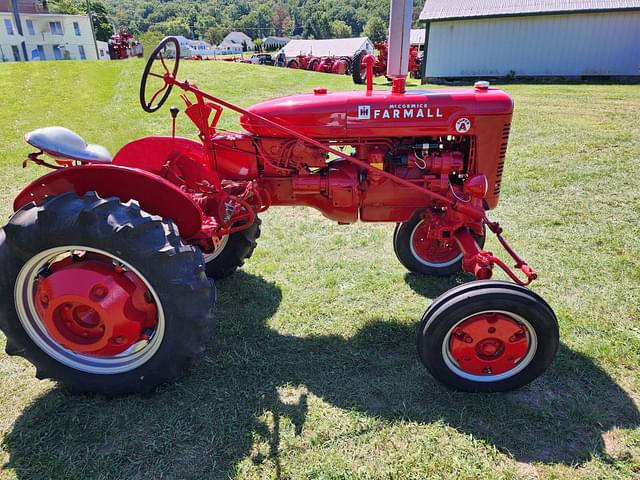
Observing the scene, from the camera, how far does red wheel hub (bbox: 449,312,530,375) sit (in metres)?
2.53

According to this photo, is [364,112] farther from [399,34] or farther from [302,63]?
[302,63]

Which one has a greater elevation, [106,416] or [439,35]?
[439,35]

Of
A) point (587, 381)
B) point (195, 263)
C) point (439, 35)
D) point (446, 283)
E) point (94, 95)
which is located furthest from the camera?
point (439, 35)

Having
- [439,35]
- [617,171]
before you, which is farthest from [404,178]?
[439,35]

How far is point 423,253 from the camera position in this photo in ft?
12.9

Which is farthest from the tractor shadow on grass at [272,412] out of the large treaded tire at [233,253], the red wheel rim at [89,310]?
the large treaded tire at [233,253]

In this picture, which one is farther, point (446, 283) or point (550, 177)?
point (550, 177)

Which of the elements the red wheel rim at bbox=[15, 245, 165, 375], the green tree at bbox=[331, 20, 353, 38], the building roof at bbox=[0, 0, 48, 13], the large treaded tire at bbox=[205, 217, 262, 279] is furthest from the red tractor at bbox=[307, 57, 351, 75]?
the green tree at bbox=[331, 20, 353, 38]

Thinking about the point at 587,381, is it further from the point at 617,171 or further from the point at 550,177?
the point at 617,171

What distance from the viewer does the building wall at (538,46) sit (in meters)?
19.2

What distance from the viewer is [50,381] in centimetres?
283

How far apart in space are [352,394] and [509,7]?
22.5m

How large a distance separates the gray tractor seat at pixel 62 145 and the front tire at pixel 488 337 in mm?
2097

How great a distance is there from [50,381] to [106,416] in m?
0.57
